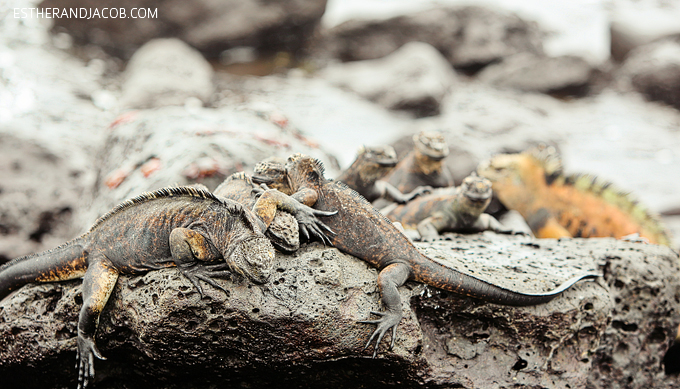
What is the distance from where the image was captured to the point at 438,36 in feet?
42.1

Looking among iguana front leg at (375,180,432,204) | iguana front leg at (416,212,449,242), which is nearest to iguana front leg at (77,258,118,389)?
iguana front leg at (416,212,449,242)

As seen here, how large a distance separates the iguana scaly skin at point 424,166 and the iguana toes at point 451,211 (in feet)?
1.49

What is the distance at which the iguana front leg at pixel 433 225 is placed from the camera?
4.70 metres

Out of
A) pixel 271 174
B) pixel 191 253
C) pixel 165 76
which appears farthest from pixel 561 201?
pixel 165 76

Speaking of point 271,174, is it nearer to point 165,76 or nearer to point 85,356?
point 85,356

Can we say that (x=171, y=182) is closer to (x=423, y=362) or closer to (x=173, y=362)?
(x=173, y=362)

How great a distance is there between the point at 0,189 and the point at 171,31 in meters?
6.42

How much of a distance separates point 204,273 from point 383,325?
1107 millimetres

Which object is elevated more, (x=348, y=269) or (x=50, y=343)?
(x=348, y=269)

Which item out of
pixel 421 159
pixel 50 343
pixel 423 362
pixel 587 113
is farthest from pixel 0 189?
pixel 587 113

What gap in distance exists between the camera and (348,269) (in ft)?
11.5

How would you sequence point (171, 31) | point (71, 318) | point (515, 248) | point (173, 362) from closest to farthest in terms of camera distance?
point (173, 362), point (71, 318), point (515, 248), point (171, 31)

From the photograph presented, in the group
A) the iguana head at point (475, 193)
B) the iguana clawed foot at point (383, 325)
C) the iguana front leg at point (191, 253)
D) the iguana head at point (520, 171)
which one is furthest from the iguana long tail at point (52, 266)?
the iguana head at point (520, 171)

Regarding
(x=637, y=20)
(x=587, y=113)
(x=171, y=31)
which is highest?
(x=637, y=20)
